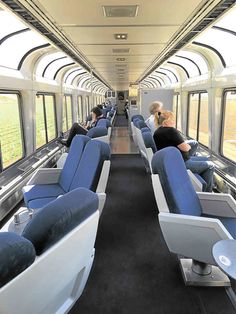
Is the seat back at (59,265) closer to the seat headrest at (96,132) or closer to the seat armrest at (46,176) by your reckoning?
the seat armrest at (46,176)

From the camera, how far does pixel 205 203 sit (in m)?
2.82

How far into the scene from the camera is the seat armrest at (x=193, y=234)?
6.97 feet

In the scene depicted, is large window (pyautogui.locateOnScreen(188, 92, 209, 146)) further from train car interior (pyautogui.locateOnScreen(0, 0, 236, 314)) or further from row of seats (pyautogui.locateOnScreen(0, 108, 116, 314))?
row of seats (pyautogui.locateOnScreen(0, 108, 116, 314))

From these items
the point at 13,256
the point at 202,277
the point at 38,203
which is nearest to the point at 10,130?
the point at 38,203

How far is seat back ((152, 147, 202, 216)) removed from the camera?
2.33m

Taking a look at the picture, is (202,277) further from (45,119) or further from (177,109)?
(177,109)

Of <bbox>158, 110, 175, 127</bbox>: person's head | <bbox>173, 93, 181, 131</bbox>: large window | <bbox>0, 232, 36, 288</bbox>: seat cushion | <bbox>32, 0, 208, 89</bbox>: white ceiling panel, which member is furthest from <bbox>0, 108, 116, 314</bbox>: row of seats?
<bbox>173, 93, 181, 131</bbox>: large window

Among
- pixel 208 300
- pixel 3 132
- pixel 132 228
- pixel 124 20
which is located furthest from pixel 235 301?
pixel 3 132

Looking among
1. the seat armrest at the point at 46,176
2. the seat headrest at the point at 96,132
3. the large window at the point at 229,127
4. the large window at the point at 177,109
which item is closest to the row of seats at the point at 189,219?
the seat armrest at the point at 46,176

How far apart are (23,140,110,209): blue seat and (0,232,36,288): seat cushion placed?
1.90 metres

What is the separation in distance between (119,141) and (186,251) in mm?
8469

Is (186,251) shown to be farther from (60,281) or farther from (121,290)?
(60,281)

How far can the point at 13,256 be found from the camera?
1.08 metres

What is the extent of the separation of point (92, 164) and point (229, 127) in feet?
8.96
